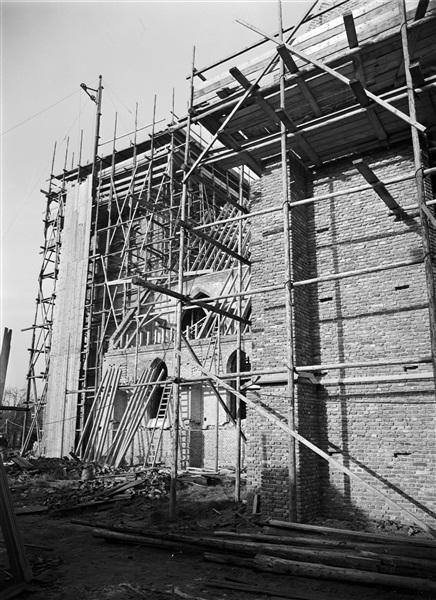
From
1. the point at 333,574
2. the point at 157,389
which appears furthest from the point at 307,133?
the point at 157,389

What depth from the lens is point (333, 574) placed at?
583cm

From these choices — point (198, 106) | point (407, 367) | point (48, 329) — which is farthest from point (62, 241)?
point (407, 367)

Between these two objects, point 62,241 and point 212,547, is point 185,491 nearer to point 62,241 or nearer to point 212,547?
point 212,547

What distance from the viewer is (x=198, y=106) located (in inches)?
401

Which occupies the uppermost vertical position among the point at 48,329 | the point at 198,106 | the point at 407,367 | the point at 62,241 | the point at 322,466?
the point at 62,241

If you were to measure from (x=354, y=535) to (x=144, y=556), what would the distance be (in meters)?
3.10

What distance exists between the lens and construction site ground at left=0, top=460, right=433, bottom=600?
18.7ft

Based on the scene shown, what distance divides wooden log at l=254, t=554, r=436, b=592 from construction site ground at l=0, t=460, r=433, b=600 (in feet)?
0.32

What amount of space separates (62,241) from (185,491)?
643 inches

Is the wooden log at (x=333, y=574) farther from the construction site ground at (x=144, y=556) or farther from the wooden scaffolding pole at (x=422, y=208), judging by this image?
the wooden scaffolding pole at (x=422, y=208)

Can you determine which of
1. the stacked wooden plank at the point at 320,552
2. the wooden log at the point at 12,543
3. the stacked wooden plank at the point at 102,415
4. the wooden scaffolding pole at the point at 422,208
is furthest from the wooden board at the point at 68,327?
the wooden scaffolding pole at the point at 422,208

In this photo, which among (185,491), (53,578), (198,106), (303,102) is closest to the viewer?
(53,578)

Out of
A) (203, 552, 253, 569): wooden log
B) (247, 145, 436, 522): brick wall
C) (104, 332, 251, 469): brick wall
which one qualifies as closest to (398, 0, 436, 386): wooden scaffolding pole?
(247, 145, 436, 522): brick wall

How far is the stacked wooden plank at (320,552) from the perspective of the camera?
5.66 metres
